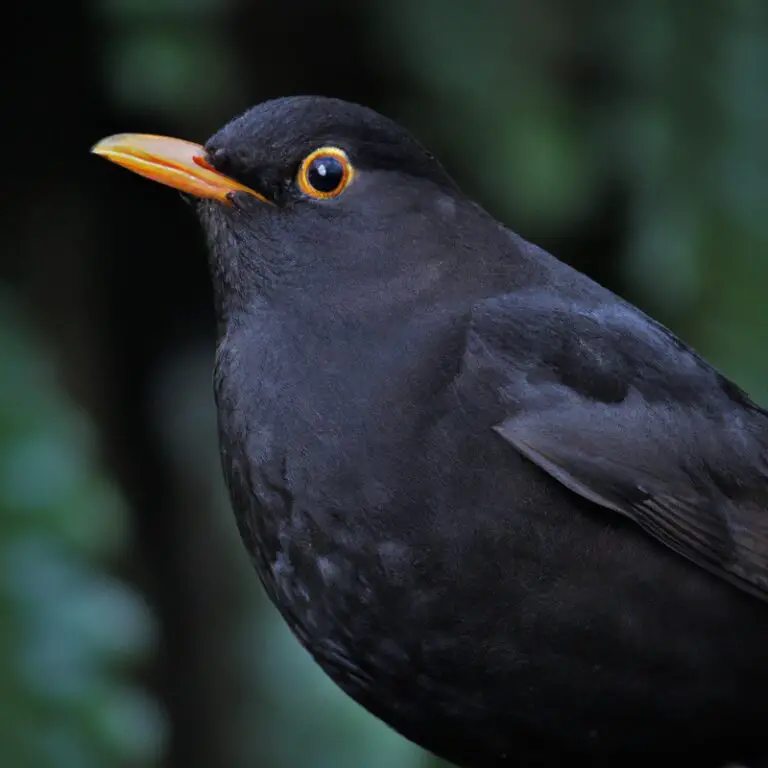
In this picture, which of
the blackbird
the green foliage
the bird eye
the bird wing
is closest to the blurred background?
the green foliage

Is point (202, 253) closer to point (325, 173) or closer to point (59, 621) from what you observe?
point (59, 621)

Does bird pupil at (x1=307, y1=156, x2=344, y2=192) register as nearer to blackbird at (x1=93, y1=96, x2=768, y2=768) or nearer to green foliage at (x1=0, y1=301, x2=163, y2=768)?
blackbird at (x1=93, y1=96, x2=768, y2=768)

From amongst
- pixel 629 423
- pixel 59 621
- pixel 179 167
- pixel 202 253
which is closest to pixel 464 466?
pixel 629 423

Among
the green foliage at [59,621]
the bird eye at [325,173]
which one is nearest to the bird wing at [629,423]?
the bird eye at [325,173]

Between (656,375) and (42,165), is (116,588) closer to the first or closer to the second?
(656,375)

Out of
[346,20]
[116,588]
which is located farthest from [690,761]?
[346,20]

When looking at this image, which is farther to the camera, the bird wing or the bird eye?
the bird eye

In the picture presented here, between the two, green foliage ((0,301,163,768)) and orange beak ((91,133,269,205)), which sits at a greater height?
orange beak ((91,133,269,205))

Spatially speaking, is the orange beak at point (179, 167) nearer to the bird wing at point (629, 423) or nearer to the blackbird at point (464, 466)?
the blackbird at point (464, 466)
